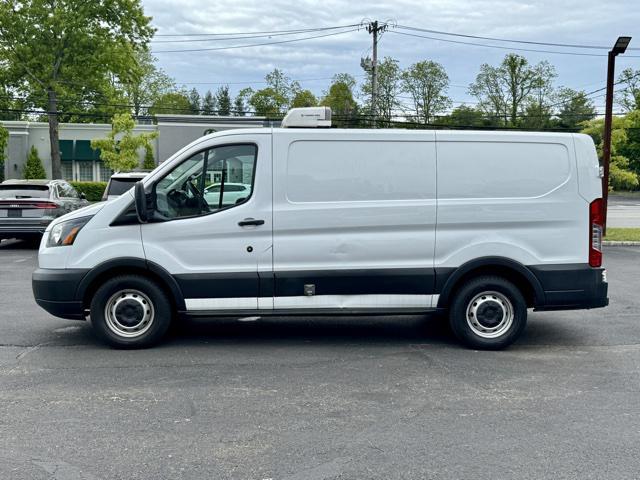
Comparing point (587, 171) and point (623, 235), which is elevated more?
point (587, 171)

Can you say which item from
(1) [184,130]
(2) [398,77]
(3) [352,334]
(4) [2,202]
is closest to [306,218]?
(3) [352,334]

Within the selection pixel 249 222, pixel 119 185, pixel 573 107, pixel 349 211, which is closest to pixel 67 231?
pixel 249 222

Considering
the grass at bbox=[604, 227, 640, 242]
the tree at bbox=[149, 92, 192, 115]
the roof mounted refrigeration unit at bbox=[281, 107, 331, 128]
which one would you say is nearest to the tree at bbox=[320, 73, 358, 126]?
the tree at bbox=[149, 92, 192, 115]

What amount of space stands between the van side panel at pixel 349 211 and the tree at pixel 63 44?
105 ft

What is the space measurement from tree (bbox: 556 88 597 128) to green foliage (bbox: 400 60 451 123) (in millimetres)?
13210

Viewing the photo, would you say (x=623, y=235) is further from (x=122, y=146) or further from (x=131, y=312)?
(x=122, y=146)

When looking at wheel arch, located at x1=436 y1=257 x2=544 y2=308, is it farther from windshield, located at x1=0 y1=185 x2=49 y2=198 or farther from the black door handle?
windshield, located at x1=0 y1=185 x2=49 y2=198

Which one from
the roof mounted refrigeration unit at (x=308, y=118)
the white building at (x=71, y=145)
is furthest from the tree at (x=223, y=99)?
the roof mounted refrigeration unit at (x=308, y=118)

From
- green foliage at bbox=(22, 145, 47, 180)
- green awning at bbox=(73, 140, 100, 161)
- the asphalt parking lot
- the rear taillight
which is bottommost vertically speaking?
the asphalt parking lot

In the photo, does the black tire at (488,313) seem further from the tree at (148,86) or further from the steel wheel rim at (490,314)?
the tree at (148,86)

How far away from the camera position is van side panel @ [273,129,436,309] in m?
6.31

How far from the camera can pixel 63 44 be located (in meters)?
34.8

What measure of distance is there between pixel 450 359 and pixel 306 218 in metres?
1.95

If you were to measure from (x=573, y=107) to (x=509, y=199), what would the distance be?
75.0 metres
